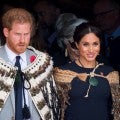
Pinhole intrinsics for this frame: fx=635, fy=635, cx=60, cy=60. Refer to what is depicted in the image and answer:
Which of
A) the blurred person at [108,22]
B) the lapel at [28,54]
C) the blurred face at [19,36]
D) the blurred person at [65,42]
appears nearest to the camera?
the blurred face at [19,36]

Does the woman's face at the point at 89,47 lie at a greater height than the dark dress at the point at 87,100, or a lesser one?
greater

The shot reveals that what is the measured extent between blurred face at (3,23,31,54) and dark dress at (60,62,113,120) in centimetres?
48

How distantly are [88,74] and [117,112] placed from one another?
0.39m

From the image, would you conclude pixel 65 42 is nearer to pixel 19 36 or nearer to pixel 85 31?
pixel 85 31

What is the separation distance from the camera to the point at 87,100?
201 inches

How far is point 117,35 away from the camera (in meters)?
6.32

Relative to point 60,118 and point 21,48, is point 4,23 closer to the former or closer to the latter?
point 21,48

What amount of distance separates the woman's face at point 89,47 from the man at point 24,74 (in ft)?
0.93

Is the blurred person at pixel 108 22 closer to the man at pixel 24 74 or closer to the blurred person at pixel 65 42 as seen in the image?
the blurred person at pixel 65 42

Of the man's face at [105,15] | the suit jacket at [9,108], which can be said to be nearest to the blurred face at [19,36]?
the suit jacket at [9,108]

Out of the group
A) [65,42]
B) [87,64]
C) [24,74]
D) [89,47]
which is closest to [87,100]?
[87,64]

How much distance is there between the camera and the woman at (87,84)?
5113mm

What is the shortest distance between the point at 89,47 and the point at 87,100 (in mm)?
429

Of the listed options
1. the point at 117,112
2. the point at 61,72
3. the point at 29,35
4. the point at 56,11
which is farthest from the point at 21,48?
the point at 56,11
